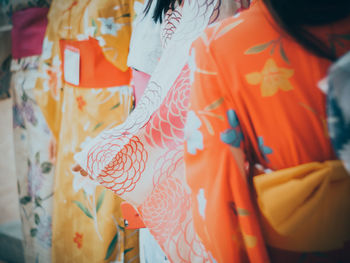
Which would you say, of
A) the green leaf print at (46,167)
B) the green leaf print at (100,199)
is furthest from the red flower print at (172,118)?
the green leaf print at (46,167)

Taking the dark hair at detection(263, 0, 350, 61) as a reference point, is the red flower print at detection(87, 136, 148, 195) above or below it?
below

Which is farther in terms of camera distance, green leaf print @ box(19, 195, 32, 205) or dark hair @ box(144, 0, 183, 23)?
green leaf print @ box(19, 195, 32, 205)

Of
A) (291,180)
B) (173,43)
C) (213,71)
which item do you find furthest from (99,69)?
(291,180)

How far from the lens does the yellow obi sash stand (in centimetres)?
30

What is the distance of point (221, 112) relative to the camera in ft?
1.09

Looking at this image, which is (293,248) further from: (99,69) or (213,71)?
(99,69)

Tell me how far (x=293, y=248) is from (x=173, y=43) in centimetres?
47

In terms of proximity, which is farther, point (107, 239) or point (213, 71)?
point (107, 239)

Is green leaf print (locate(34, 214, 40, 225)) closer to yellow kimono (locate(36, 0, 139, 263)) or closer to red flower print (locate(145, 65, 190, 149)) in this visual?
yellow kimono (locate(36, 0, 139, 263))

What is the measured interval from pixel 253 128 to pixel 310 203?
0.13 meters

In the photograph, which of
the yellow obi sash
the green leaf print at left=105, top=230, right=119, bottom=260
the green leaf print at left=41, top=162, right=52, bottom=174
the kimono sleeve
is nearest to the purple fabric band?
the green leaf print at left=41, top=162, right=52, bottom=174

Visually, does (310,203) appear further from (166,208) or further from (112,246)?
(112,246)

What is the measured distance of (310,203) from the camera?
30cm

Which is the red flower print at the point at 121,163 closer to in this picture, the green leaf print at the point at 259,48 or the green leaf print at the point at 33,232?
the green leaf print at the point at 259,48
